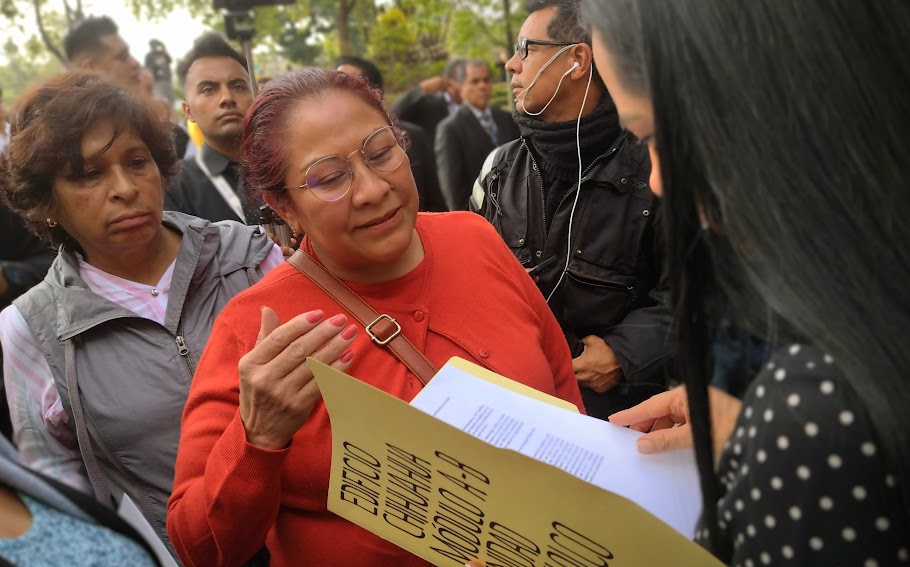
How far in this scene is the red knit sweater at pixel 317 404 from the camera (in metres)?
1.49

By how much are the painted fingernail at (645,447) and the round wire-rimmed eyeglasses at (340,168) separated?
0.97 m

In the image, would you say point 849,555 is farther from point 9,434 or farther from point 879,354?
point 9,434

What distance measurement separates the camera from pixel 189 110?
3.49m

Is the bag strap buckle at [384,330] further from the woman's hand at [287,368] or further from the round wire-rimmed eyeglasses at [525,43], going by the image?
the round wire-rimmed eyeglasses at [525,43]

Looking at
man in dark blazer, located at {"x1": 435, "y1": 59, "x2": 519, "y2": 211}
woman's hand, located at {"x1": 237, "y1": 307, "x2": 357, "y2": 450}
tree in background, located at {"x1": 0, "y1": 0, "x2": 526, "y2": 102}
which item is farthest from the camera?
tree in background, located at {"x1": 0, "y1": 0, "x2": 526, "y2": 102}

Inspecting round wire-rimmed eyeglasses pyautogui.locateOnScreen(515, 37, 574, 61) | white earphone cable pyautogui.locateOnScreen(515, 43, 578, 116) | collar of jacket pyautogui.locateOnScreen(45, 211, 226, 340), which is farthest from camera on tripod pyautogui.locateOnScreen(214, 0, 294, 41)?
white earphone cable pyautogui.locateOnScreen(515, 43, 578, 116)

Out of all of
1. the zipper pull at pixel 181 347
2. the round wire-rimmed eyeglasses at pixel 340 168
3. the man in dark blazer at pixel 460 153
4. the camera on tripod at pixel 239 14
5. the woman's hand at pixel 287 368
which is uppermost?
the camera on tripod at pixel 239 14

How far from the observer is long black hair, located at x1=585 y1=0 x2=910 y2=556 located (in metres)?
0.74

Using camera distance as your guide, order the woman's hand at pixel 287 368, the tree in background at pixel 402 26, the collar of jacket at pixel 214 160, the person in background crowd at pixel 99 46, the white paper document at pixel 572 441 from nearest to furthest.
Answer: the white paper document at pixel 572 441 → the woman's hand at pixel 287 368 → the collar of jacket at pixel 214 160 → the person in background crowd at pixel 99 46 → the tree in background at pixel 402 26

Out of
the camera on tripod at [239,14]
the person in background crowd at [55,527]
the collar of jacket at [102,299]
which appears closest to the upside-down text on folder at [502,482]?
the person in background crowd at [55,527]

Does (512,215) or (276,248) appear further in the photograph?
(512,215)

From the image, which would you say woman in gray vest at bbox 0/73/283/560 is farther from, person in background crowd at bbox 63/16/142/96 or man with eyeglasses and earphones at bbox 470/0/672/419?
person in background crowd at bbox 63/16/142/96

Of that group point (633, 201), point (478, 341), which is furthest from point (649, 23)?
point (633, 201)

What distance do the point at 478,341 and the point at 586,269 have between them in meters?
0.82
